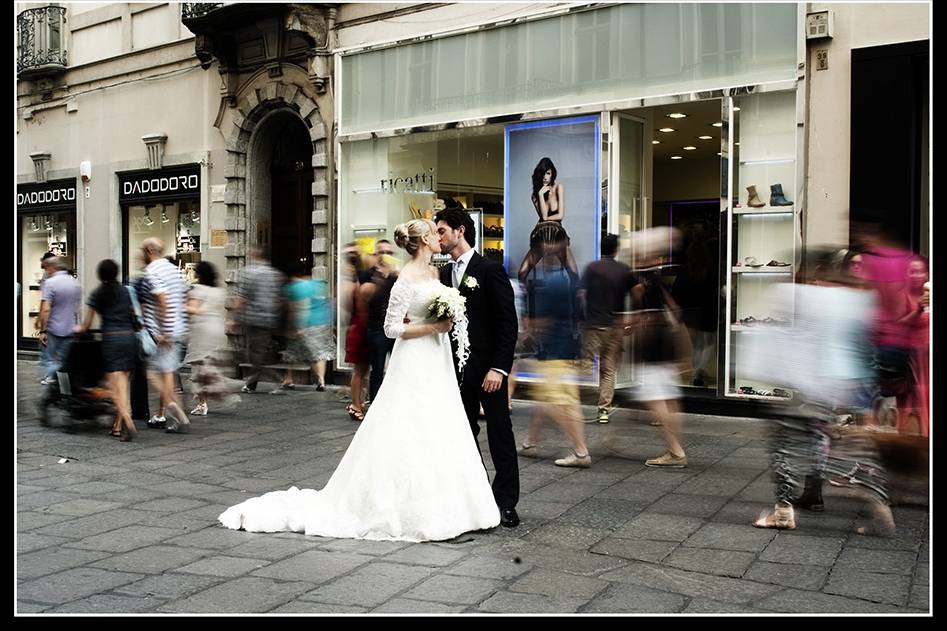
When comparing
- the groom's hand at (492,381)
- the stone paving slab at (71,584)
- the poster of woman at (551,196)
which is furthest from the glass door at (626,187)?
the stone paving slab at (71,584)

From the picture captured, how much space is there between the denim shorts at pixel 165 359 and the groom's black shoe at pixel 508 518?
5.53 meters

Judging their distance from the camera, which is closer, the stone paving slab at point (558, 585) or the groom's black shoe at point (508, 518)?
the stone paving slab at point (558, 585)

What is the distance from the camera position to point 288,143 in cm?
1705

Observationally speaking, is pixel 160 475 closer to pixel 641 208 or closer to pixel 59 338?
pixel 59 338

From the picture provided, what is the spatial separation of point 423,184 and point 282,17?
3.58 m

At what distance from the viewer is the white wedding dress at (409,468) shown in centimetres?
594

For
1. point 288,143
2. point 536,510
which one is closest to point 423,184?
point 288,143

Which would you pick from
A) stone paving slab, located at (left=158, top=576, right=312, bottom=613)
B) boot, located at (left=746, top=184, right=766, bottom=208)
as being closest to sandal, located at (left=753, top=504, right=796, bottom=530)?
stone paving slab, located at (left=158, top=576, right=312, bottom=613)

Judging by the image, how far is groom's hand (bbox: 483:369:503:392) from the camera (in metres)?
6.10

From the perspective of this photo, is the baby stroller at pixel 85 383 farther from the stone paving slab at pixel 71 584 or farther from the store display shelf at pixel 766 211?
the store display shelf at pixel 766 211

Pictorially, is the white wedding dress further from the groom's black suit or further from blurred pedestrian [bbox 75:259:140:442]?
blurred pedestrian [bbox 75:259:140:442]

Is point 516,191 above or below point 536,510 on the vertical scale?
above

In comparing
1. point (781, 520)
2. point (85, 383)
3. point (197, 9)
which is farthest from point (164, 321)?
point (197, 9)
